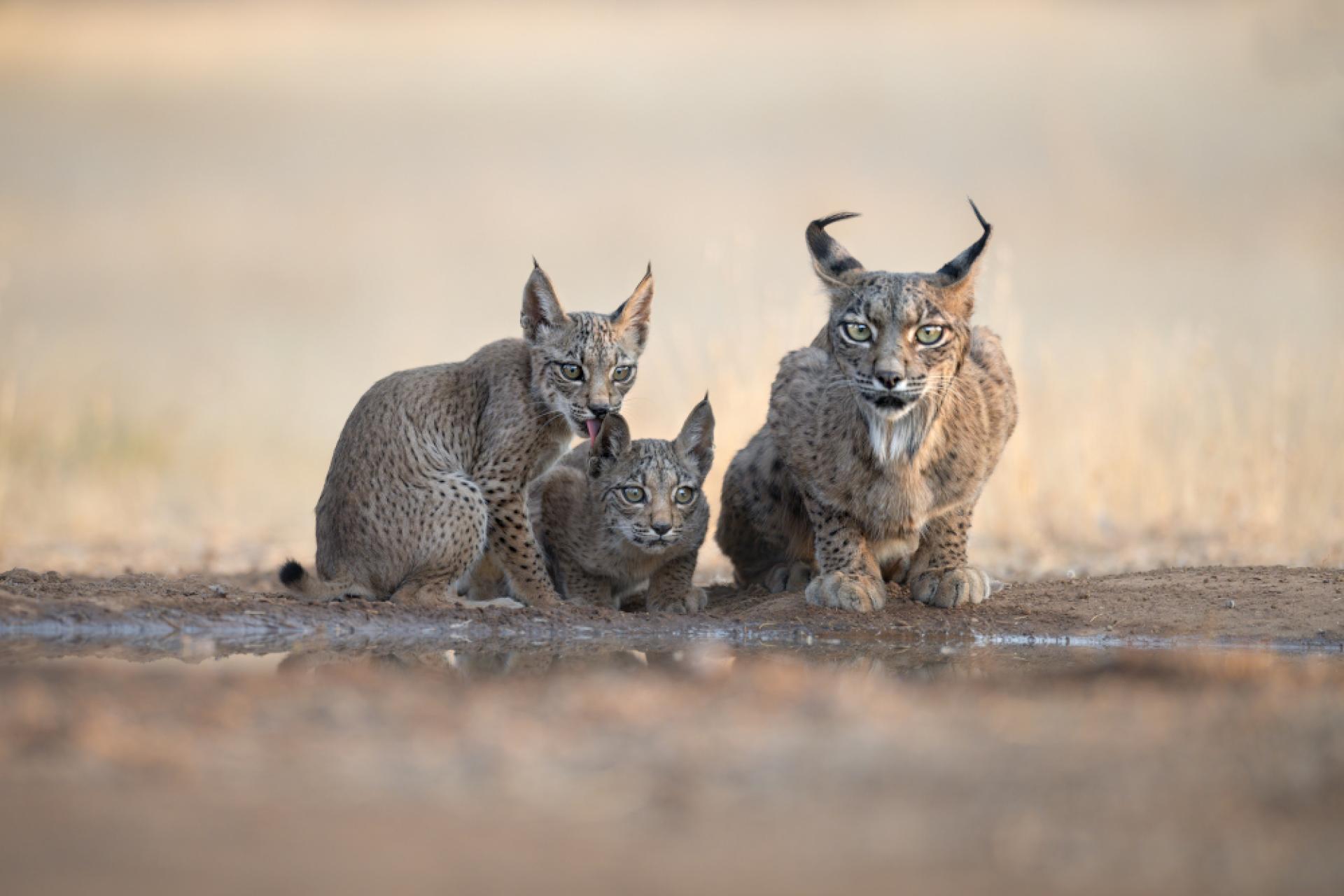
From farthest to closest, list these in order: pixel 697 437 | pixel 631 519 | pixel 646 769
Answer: pixel 697 437 < pixel 631 519 < pixel 646 769

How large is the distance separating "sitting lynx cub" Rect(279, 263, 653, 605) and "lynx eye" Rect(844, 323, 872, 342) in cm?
131

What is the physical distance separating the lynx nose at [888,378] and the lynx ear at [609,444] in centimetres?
163

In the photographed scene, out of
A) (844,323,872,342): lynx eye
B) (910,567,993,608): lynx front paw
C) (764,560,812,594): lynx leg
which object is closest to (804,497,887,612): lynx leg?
(910,567,993,608): lynx front paw

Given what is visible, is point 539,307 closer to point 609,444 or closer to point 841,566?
point 609,444

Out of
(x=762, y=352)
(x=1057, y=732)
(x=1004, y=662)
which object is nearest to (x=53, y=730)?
(x=1057, y=732)

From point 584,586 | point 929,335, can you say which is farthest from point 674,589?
point 929,335

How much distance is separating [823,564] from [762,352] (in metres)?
4.41

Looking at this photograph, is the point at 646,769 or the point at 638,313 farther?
the point at 638,313

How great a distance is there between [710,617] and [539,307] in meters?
1.84

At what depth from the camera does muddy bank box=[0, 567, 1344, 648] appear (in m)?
5.27

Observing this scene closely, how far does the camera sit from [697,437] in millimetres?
7102

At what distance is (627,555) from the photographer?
6855 millimetres

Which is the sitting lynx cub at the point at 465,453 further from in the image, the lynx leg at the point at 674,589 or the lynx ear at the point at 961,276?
the lynx ear at the point at 961,276

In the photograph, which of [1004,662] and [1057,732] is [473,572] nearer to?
[1004,662]
